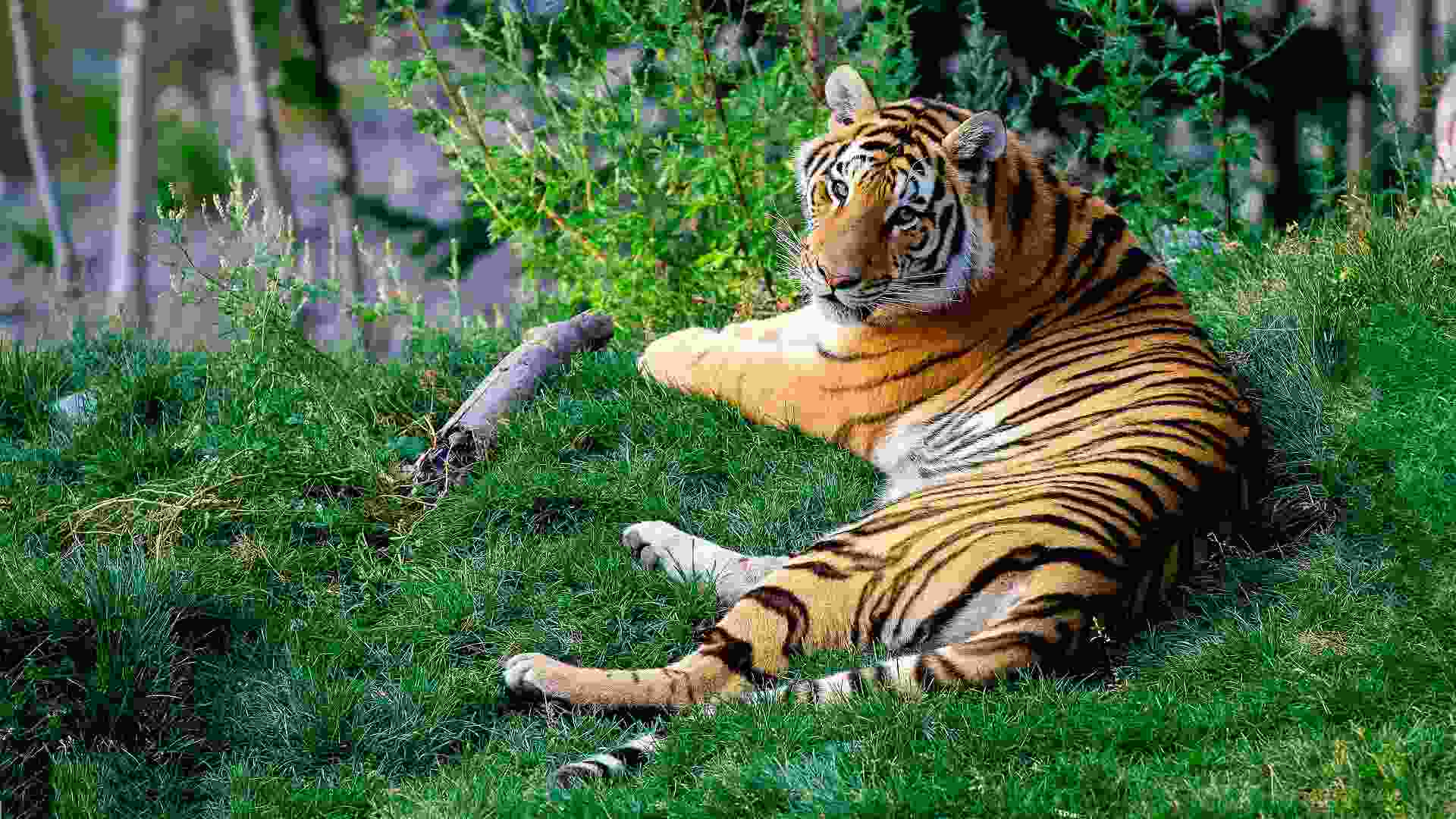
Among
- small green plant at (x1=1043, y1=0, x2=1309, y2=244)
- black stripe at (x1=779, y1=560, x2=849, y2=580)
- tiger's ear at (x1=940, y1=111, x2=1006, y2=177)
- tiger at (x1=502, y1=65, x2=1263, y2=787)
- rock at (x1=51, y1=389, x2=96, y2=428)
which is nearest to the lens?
tiger at (x1=502, y1=65, x2=1263, y2=787)

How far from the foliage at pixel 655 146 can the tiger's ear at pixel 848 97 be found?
43.8 inches

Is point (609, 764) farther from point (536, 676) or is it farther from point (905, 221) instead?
point (905, 221)

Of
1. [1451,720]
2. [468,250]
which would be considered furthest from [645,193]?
[468,250]

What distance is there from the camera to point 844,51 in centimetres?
711

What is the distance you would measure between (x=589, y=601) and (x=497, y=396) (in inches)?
52.7

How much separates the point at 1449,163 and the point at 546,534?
5033 mm

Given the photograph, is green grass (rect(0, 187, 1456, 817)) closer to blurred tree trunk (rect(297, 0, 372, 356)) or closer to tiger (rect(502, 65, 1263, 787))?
tiger (rect(502, 65, 1263, 787))

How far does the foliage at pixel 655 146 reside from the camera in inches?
269

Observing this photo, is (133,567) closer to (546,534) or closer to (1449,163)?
(546,534)

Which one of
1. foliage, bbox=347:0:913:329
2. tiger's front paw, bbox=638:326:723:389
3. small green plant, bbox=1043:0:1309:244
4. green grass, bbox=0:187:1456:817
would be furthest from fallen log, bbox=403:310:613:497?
small green plant, bbox=1043:0:1309:244

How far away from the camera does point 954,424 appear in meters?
5.26

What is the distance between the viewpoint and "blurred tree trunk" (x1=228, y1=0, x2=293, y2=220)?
12516mm

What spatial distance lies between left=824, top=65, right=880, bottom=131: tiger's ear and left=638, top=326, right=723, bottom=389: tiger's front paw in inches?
39.4

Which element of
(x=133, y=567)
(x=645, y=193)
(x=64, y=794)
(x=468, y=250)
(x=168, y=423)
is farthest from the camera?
(x=468, y=250)
